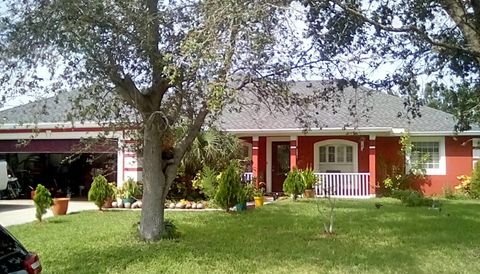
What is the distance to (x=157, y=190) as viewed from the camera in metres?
10.3

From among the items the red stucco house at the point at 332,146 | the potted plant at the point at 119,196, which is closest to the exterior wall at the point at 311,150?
the red stucco house at the point at 332,146

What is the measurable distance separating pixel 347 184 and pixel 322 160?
2119 millimetres

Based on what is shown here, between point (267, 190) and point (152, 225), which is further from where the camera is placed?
point (267, 190)

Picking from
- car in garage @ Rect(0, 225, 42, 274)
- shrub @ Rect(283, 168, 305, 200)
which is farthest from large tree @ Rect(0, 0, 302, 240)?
shrub @ Rect(283, 168, 305, 200)

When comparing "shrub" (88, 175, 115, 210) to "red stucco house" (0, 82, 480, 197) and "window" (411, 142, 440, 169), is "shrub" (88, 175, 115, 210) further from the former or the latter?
"window" (411, 142, 440, 169)

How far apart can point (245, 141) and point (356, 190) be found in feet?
16.4

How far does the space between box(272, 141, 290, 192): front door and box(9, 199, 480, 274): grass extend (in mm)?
8083

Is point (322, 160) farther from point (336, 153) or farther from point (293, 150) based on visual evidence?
point (293, 150)

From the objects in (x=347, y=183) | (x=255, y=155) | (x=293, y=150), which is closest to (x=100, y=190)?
(x=255, y=155)

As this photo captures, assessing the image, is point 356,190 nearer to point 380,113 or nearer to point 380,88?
point 380,113

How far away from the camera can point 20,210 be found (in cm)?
1764

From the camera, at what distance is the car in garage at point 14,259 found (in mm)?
4023

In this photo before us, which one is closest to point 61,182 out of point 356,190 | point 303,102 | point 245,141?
point 245,141

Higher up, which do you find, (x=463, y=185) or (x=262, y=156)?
(x=262, y=156)
